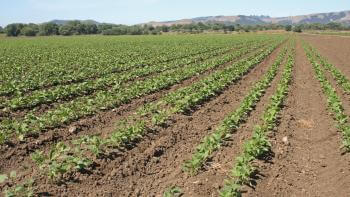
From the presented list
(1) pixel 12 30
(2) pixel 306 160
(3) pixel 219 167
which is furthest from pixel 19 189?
(1) pixel 12 30

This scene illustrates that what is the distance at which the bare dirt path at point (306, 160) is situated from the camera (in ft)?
22.9

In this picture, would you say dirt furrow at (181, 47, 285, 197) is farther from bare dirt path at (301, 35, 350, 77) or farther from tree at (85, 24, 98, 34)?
tree at (85, 24, 98, 34)

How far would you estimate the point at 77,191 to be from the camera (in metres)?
6.48

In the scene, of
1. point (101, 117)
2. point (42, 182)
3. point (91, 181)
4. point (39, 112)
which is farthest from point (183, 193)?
point (39, 112)

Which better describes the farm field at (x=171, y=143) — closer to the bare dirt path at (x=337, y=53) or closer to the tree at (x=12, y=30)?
the bare dirt path at (x=337, y=53)

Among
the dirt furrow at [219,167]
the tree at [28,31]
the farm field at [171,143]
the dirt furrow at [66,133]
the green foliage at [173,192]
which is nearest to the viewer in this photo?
the green foliage at [173,192]

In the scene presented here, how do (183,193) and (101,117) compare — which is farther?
(101,117)

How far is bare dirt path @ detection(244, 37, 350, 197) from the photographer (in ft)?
22.9

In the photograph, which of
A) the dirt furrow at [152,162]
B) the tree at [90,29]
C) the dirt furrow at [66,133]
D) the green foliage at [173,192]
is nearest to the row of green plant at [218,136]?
the dirt furrow at [152,162]

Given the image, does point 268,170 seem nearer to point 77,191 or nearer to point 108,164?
point 108,164

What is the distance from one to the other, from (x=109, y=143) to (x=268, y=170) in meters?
3.12

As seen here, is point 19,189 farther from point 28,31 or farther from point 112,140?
point 28,31

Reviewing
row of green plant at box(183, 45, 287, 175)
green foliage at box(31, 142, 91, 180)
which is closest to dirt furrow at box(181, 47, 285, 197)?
row of green plant at box(183, 45, 287, 175)

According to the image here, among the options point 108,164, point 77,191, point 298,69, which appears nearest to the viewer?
point 77,191
